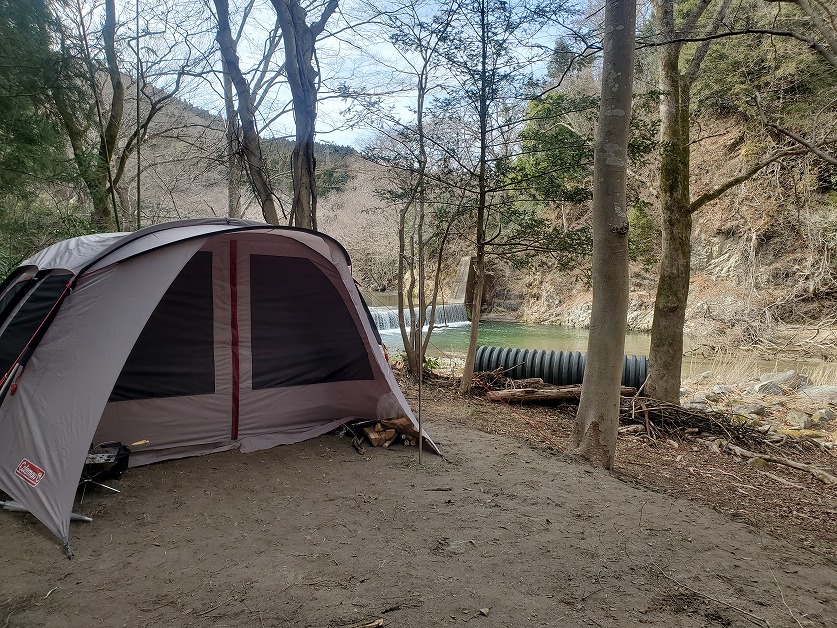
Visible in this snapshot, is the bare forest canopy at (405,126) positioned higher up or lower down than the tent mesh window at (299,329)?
higher up

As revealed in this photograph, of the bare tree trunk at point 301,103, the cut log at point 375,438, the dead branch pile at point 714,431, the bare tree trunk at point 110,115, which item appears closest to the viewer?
the cut log at point 375,438

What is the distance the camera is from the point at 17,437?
273 cm

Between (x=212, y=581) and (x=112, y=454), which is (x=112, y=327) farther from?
(x=212, y=581)

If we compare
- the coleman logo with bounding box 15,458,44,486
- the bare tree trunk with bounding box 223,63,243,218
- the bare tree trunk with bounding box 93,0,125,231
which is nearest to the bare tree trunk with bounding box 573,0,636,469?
the coleman logo with bounding box 15,458,44,486

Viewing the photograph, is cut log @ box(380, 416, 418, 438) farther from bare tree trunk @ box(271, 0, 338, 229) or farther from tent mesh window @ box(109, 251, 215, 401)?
bare tree trunk @ box(271, 0, 338, 229)

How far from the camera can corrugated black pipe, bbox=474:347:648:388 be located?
21.7 feet

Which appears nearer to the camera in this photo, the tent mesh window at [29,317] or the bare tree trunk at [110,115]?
the tent mesh window at [29,317]


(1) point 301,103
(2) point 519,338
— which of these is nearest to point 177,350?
(1) point 301,103

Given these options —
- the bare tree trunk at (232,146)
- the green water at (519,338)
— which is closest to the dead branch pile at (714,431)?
the bare tree trunk at (232,146)

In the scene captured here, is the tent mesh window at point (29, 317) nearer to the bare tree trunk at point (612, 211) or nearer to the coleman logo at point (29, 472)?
the coleman logo at point (29, 472)

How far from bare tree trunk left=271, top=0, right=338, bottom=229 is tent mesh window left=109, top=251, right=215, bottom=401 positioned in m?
2.39

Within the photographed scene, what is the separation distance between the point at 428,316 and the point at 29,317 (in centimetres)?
1494

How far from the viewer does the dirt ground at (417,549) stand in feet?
6.48

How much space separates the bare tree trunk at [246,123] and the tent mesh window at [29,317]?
2991 millimetres
